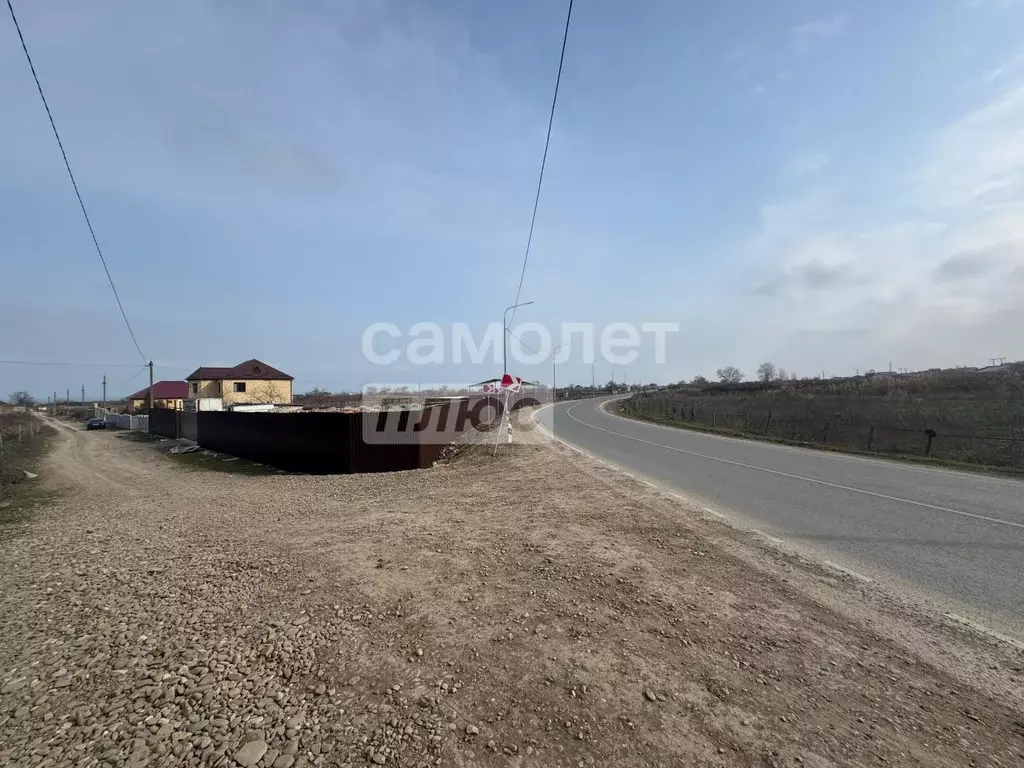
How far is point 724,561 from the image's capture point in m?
4.84

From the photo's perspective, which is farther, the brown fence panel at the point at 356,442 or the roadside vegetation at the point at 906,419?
the roadside vegetation at the point at 906,419

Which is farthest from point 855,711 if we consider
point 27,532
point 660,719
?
point 27,532

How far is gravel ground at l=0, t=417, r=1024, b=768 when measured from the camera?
2393 mm

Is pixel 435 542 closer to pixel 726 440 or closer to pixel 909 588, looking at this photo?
pixel 909 588

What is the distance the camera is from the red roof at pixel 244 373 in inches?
2032

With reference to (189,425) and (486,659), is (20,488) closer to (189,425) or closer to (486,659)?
(189,425)

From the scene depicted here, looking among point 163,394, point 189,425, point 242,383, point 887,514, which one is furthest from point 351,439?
point 163,394

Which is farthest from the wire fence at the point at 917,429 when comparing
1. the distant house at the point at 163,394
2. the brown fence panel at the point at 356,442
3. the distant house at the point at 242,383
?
the distant house at the point at 163,394

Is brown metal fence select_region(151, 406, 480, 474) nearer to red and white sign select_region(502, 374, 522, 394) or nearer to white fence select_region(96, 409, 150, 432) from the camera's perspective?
red and white sign select_region(502, 374, 522, 394)

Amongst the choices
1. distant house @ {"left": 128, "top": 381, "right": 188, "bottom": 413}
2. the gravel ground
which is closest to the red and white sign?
the gravel ground

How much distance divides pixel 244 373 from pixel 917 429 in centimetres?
5799

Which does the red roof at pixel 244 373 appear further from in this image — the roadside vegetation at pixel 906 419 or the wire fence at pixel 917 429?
the wire fence at pixel 917 429

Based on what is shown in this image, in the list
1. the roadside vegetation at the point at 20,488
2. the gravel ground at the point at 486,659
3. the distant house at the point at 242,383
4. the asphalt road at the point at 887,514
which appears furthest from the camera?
the distant house at the point at 242,383

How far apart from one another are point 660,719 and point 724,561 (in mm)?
2733
